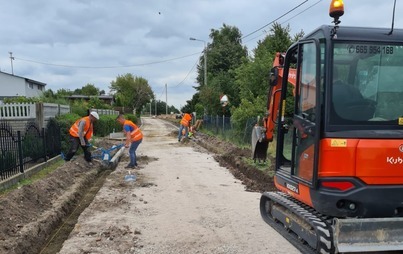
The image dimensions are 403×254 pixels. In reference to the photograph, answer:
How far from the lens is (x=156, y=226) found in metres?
6.33

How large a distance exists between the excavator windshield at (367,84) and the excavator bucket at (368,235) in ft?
3.41

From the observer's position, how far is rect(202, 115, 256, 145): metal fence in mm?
17359

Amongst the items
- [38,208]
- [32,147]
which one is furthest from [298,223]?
[32,147]

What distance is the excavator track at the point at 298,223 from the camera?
411 centimetres

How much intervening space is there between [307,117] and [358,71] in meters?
0.75

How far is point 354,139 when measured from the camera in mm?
3977

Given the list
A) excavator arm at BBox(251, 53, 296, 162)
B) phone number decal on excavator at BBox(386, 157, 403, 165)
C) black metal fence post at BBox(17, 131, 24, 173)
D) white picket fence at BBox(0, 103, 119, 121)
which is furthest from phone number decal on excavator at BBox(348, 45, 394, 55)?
white picket fence at BBox(0, 103, 119, 121)

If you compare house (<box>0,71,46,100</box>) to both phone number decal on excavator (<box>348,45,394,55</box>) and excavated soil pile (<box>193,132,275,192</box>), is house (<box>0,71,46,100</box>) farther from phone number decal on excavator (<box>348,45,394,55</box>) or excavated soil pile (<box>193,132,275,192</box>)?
phone number decal on excavator (<box>348,45,394,55</box>)

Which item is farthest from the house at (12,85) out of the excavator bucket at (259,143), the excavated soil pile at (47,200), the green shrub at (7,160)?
the excavator bucket at (259,143)

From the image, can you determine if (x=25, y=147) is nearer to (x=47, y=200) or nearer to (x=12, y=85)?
(x=47, y=200)

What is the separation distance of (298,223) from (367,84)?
1.90 m

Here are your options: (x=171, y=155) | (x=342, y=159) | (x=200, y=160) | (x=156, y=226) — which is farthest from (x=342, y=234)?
(x=171, y=155)

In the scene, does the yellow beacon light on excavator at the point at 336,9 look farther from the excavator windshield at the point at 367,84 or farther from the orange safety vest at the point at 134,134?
the orange safety vest at the point at 134,134

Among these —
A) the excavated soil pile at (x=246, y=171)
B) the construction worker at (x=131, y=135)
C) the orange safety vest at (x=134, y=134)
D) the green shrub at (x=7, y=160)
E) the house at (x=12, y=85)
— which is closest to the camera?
the green shrub at (x=7, y=160)
